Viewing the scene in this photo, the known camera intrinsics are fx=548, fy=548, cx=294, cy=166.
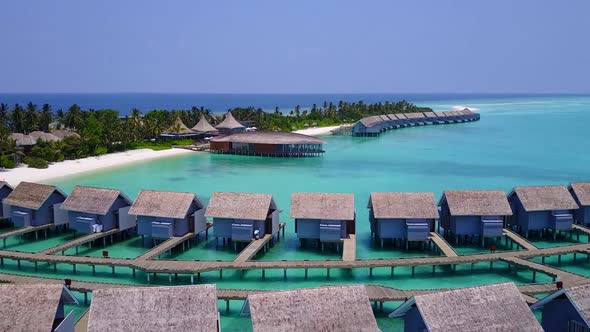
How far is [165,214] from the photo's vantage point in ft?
73.9

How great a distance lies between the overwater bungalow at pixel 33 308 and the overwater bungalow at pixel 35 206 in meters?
12.7

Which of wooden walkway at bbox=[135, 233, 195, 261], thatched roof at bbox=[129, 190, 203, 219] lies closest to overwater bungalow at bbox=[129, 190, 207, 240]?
thatched roof at bbox=[129, 190, 203, 219]

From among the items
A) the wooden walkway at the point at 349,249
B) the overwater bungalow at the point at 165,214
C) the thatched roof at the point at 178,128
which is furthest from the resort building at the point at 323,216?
the thatched roof at the point at 178,128

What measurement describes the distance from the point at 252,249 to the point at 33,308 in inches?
394

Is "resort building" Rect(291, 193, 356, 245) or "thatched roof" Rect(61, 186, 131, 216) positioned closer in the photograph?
"resort building" Rect(291, 193, 356, 245)

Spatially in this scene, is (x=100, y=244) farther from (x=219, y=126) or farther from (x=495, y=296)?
(x=219, y=126)

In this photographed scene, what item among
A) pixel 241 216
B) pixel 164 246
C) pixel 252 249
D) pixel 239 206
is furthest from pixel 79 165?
pixel 252 249

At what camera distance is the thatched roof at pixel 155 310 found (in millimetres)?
11633

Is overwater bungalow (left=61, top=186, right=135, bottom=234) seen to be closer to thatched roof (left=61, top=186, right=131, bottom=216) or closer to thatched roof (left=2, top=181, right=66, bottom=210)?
thatched roof (left=61, top=186, right=131, bottom=216)

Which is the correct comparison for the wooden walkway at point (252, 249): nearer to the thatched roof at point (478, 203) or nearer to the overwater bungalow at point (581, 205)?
the thatched roof at point (478, 203)

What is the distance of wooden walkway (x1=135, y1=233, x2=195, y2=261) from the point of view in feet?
67.0

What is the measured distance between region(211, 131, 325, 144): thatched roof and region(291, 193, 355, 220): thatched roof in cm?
3163

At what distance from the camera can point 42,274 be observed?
20.3 metres

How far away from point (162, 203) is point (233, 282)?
5414mm
